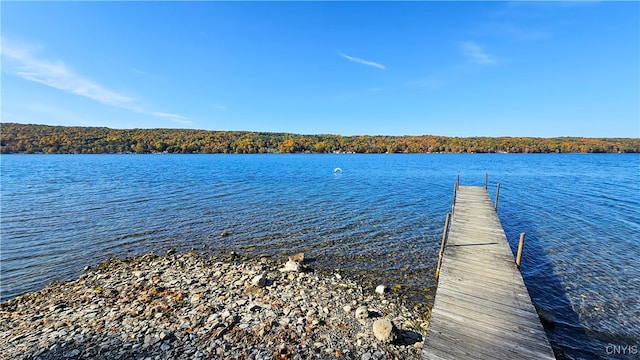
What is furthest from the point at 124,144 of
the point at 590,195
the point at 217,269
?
the point at 590,195

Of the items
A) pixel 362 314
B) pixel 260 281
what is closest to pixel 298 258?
pixel 260 281

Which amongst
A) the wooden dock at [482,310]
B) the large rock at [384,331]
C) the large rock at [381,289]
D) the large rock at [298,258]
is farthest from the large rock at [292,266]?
the wooden dock at [482,310]

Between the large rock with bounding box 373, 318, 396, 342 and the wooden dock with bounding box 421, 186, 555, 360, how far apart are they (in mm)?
915

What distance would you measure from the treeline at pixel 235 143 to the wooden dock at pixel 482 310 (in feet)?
467

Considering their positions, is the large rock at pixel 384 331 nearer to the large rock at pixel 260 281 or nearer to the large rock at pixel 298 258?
the large rock at pixel 260 281

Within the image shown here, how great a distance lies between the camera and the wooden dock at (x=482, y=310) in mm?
5598

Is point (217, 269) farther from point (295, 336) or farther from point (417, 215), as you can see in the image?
point (417, 215)

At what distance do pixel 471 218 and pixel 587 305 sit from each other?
7.36 meters

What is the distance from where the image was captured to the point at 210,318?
24.4 ft

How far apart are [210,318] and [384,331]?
4.59m

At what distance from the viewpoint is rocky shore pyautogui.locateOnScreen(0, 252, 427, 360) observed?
6234 mm

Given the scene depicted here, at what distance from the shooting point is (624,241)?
14.9 m

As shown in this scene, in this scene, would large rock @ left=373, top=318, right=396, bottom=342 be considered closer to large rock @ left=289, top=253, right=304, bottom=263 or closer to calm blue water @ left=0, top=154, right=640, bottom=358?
calm blue water @ left=0, top=154, right=640, bottom=358

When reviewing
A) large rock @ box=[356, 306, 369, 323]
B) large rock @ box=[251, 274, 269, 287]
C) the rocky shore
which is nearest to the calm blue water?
the rocky shore
